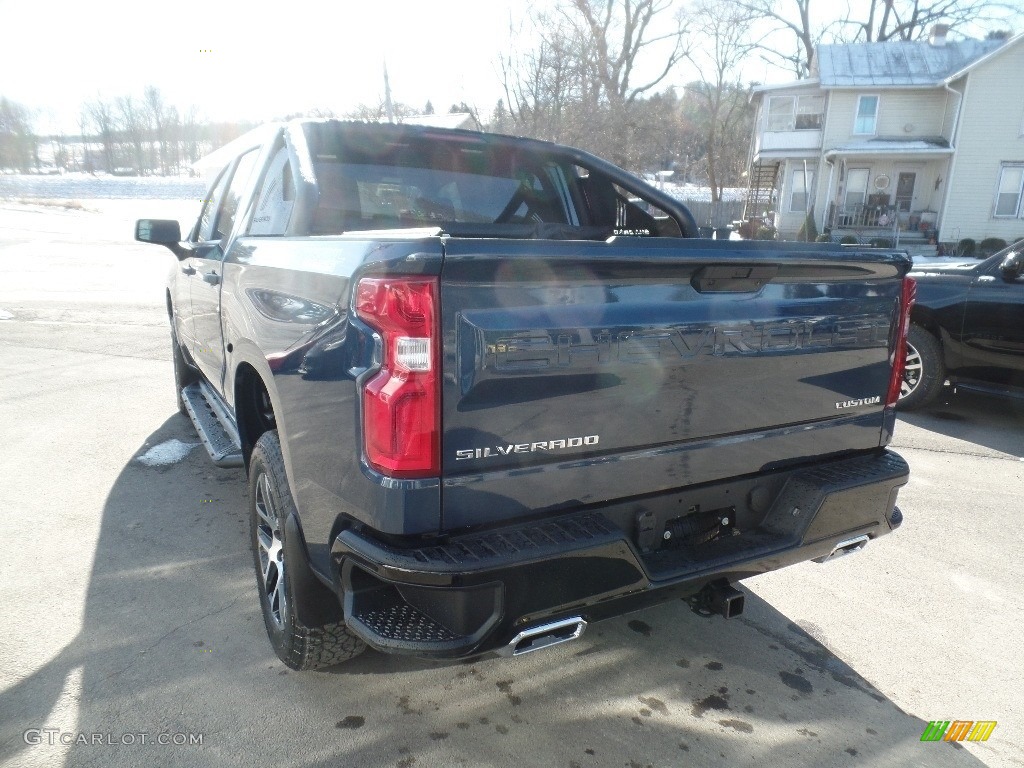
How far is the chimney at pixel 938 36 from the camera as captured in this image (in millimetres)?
27641

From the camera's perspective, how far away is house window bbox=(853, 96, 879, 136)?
88.2 ft

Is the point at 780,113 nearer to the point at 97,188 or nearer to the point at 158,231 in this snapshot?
the point at 158,231

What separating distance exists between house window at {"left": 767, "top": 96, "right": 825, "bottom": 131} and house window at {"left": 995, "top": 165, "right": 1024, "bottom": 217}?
6.62 meters

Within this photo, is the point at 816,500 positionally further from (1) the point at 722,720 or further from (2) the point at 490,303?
(2) the point at 490,303

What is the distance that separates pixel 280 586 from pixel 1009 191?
29.2 metres

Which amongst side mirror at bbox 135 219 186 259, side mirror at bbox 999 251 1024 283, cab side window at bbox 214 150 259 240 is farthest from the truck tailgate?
side mirror at bbox 999 251 1024 283

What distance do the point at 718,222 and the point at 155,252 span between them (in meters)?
25.3

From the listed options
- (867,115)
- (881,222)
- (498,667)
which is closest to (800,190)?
(867,115)

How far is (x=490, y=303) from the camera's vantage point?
1.86 metres

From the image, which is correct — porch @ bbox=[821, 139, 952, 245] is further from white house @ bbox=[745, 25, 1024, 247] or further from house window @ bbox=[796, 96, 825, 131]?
house window @ bbox=[796, 96, 825, 131]

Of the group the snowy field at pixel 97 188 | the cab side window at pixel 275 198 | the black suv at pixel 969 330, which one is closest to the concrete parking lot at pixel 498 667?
the black suv at pixel 969 330

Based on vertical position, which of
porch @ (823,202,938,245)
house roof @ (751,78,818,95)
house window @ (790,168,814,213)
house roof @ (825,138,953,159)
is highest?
house roof @ (751,78,818,95)

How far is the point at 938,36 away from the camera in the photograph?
2773 centimetres

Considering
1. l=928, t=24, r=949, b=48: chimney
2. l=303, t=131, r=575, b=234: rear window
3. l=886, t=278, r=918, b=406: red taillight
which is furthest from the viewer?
l=928, t=24, r=949, b=48: chimney
